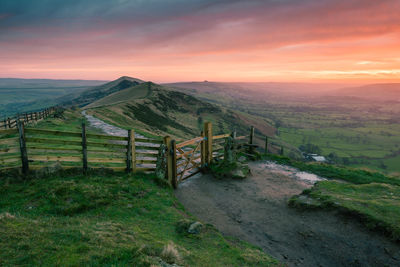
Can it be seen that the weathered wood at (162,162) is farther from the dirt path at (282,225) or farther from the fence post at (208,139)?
the fence post at (208,139)

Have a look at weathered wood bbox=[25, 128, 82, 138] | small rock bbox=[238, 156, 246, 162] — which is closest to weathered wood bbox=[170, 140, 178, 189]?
weathered wood bbox=[25, 128, 82, 138]

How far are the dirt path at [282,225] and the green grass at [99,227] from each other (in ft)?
4.31

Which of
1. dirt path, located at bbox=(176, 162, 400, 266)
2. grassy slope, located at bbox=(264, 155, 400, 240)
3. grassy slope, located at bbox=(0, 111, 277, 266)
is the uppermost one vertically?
grassy slope, located at bbox=(0, 111, 277, 266)

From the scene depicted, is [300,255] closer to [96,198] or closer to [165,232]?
[165,232]

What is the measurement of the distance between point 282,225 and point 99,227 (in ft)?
23.6

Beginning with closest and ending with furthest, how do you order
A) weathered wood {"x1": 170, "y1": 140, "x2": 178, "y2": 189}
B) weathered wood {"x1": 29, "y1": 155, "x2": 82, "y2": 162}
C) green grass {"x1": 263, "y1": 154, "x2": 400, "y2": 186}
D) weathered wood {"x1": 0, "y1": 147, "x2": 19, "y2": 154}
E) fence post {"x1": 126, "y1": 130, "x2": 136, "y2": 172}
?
weathered wood {"x1": 0, "y1": 147, "x2": 19, "y2": 154}, weathered wood {"x1": 29, "y1": 155, "x2": 82, "y2": 162}, fence post {"x1": 126, "y1": 130, "x2": 136, "y2": 172}, weathered wood {"x1": 170, "y1": 140, "x2": 178, "y2": 189}, green grass {"x1": 263, "y1": 154, "x2": 400, "y2": 186}

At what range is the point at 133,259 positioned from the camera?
428 centimetres

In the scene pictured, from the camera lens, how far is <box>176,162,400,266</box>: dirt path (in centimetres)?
714

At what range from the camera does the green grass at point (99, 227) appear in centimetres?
430

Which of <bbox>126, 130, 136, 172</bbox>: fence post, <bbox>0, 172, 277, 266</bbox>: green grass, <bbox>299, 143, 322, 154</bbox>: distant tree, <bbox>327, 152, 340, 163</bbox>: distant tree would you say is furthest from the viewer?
<bbox>299, 143, 322, 154</bbox>: distant tree

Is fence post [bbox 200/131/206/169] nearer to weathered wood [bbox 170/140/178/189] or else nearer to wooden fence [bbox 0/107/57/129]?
weathered wood [bbox 170/140/178/189]

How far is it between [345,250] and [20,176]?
1265 centimetres

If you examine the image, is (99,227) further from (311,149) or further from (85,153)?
(311,149)

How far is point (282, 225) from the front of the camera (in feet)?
29.7
